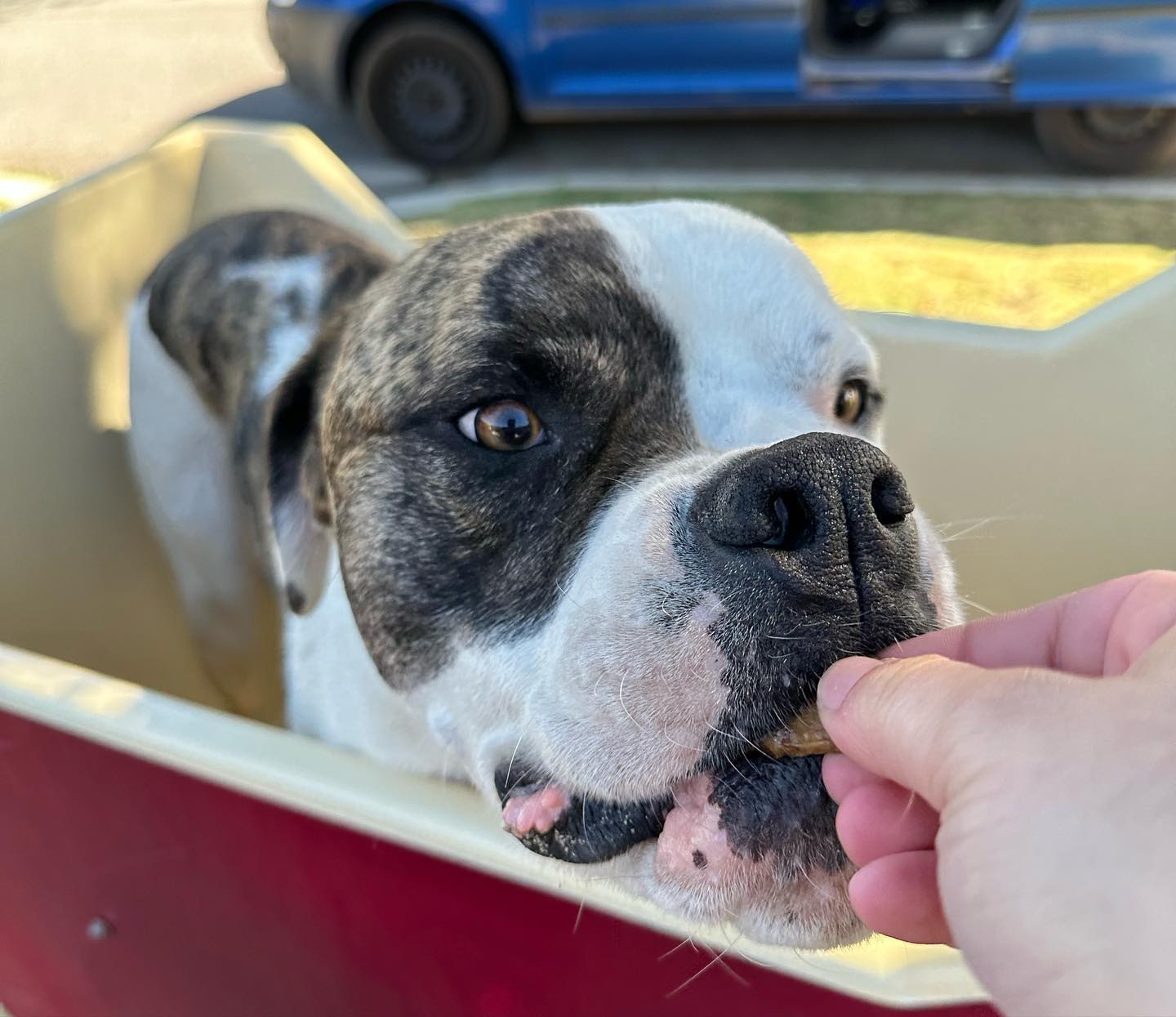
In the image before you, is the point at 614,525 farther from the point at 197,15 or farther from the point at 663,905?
the point at 197,15

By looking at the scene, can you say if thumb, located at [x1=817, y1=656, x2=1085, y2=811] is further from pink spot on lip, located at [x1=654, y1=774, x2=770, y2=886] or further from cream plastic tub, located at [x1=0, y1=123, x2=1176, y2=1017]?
cream plastic tub, located at [x1=0, y1=123, x2=1176, y2=1017]

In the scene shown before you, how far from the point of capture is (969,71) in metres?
5.61

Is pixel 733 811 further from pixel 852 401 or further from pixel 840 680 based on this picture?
pixel 852 401

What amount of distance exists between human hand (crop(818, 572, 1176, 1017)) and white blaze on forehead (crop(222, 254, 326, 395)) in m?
1.96

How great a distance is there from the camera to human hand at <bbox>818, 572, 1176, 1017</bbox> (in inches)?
26.9

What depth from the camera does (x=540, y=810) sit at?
1.20 meters

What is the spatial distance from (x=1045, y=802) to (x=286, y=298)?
95.5 inches

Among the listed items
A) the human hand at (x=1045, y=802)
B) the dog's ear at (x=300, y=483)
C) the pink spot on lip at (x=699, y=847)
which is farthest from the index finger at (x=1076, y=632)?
the dog's ear at (x=300, y=483)

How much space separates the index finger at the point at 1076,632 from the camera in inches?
38.9

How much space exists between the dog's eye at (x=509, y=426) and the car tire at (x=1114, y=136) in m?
5.67

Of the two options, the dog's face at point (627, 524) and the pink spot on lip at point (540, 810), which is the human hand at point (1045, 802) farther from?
the pink spot on lip at point (540, 810)

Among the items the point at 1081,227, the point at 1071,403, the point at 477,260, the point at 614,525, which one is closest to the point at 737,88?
the point at 1081,227

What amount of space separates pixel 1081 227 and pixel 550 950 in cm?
517

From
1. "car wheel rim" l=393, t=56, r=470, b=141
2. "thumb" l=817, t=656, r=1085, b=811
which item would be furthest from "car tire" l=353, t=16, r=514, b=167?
"thumb" l=817, t=656, r=1085, b=811
